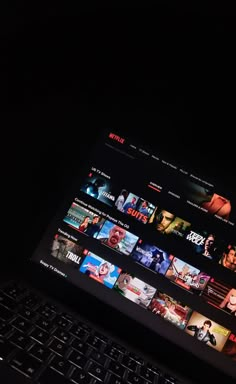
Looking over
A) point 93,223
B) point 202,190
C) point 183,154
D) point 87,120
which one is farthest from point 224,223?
point 87,120

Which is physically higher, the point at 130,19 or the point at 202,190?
the point at 130,19

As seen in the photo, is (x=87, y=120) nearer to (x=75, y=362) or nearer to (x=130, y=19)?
(x=130, y=19)

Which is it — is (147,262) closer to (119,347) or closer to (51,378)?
(119,347)

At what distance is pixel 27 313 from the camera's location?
0.82 metres

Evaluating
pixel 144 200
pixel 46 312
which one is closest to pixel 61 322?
pixel 46 312

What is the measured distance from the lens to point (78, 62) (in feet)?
3.18

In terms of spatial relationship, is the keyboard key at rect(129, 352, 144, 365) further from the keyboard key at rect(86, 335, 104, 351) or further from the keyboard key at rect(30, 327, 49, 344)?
the keyboard key at rect(30, 327, 49, 344)

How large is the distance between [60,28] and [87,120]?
0.87ft

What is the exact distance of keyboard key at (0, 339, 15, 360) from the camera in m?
0.67

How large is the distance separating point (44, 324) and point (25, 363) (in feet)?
0.45

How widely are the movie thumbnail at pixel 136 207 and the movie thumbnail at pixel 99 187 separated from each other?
0.08 feet

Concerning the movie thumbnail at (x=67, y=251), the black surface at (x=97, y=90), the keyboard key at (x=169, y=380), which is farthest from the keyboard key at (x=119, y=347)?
the black surface at (x=97, y=90)

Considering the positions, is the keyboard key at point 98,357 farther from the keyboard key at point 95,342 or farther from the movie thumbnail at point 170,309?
the movie thumbnail at point 170,309

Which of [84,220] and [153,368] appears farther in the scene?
[84,220]
